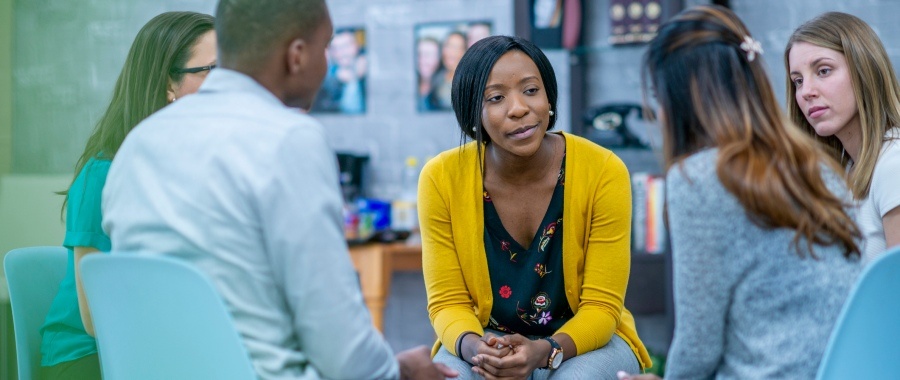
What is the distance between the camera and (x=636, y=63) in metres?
3.74

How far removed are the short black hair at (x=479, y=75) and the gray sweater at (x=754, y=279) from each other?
28.5 inches

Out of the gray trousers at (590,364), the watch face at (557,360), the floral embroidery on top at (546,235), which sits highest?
the floral embroidery on top at (546,235)

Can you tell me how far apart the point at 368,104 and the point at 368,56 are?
22 centimetres


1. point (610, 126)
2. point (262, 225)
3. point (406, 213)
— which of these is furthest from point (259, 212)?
point (406, 213)

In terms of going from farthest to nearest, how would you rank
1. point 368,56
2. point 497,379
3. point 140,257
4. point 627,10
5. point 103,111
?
point 368,56 → point 627,10 → point 103,111 → point 497,379 → point 140,257

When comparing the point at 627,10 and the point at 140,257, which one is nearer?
the point at 140,257

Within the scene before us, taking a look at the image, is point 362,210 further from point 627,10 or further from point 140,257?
point 140,257

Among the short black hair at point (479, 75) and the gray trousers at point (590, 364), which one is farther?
the short black hair at point (479, 75)

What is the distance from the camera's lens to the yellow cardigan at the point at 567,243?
1.88 meters

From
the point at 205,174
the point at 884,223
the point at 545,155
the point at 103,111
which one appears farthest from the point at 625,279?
the point at 103,111

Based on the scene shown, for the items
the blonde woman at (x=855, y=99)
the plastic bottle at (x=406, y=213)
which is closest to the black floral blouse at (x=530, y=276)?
the blonde woman at (x=855, y=99)

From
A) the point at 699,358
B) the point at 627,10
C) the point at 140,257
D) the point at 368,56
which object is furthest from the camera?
the point at 368,56

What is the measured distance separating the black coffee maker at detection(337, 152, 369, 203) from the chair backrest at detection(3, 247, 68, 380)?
222 cm

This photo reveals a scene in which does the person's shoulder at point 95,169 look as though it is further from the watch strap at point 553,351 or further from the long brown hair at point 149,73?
the watch strap at point 553,351
